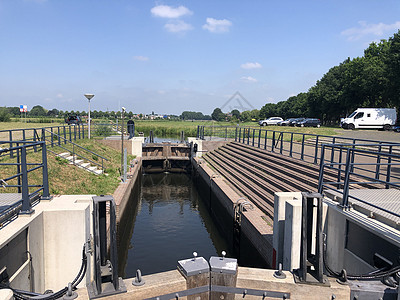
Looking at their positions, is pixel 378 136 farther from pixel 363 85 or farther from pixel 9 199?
pixel 9 199

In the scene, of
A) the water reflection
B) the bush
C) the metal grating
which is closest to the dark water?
the water reflection

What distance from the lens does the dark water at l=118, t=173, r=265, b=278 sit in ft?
31.1

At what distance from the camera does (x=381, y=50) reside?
4825 centimetres

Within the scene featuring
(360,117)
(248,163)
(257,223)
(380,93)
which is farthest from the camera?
(380,93)

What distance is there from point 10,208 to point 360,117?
34.1m

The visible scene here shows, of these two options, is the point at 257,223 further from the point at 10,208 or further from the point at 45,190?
the point at 10,208

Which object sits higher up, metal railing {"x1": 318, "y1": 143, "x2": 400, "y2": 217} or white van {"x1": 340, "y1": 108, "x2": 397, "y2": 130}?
white van {"x1": 340, "y1": 108, "x2": 397, "y2": 130}

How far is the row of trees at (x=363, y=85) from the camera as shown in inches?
1400

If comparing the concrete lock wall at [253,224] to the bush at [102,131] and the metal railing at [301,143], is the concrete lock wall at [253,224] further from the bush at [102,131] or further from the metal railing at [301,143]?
the bush at [102,131]

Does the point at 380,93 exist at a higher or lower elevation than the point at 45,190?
higher

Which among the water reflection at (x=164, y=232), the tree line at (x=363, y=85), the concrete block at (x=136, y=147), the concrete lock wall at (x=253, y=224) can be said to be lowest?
the water reflection at (x=164, y=232)

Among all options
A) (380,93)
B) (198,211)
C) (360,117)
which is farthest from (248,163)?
(380,93)

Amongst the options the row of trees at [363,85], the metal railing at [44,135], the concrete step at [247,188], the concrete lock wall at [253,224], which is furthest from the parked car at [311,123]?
the concrete lock wall at [253,224]

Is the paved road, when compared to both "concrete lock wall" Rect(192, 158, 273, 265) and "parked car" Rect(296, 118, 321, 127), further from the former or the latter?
"parked car" Rect(296, 118, 321, 127)
